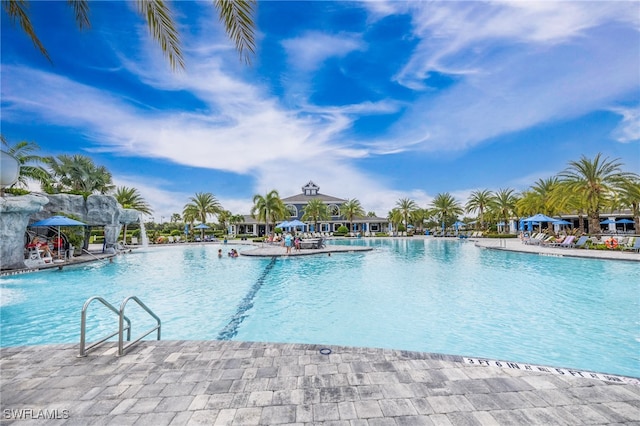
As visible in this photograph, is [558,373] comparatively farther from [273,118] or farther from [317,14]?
[273,118]

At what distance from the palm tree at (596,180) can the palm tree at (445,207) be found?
22019 mm

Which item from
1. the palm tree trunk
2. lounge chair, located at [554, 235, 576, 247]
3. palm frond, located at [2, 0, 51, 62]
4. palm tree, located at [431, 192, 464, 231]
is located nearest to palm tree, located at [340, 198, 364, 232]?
palm tree, located at [431, 192, 464, 231]

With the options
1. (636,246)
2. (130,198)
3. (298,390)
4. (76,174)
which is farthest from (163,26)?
(130,198)

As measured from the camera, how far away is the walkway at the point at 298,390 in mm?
2596

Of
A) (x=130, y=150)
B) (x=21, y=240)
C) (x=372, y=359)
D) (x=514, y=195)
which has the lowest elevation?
(x=372, y=359)

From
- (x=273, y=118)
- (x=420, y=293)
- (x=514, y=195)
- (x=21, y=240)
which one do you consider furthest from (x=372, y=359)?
(x=514, y=195)

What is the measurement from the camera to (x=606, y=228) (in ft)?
152

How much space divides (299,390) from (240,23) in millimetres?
4275

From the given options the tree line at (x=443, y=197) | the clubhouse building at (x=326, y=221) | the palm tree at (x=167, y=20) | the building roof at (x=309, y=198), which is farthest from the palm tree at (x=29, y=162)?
the building roof at (x=309, y=198)

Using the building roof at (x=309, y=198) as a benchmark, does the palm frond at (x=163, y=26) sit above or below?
below

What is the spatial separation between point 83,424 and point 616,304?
11.9 metres

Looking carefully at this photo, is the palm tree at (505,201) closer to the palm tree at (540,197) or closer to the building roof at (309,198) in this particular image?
the palm tree at (540,197)

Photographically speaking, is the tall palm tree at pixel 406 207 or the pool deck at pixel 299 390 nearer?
the pool deck at pixel 299 390

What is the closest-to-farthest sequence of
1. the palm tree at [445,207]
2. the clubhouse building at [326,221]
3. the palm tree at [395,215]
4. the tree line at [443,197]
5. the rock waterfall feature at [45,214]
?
the rock waterfall feature at [45,214] < the tree line at [443,197] < the palm tree at [445,207] < the palm tree at [395,215] < the clubhouse building at [326,221]
